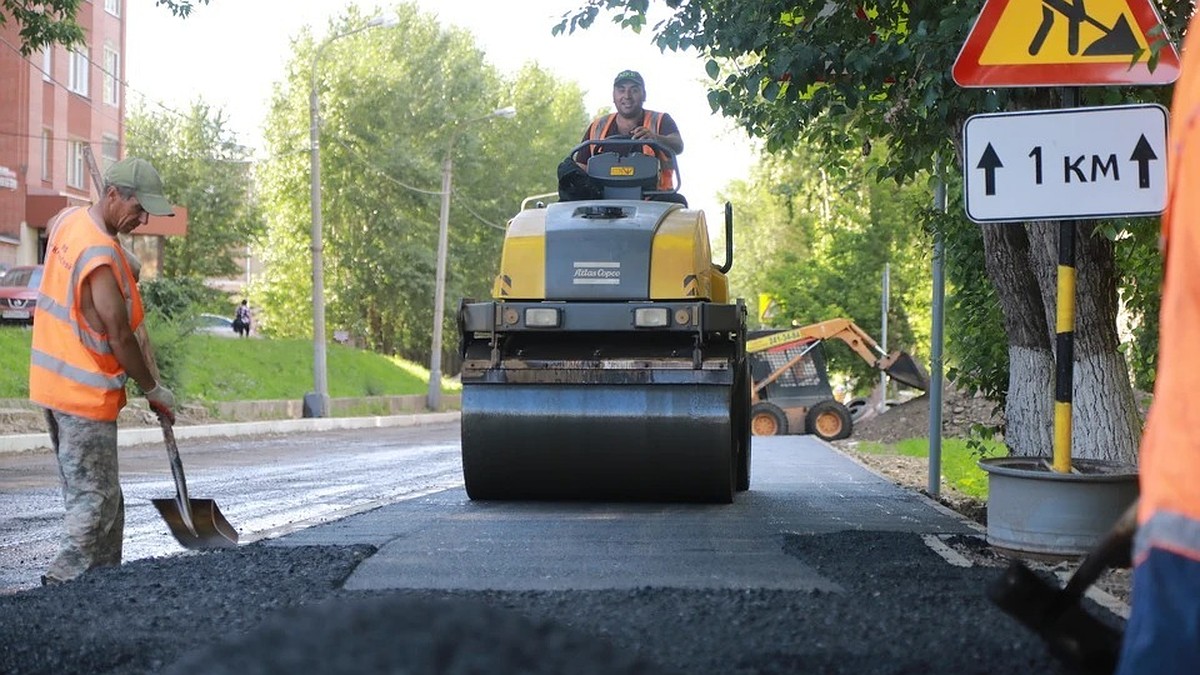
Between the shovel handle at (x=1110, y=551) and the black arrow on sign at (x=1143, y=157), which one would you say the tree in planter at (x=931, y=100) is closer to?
the black arrow on sign at (x=1143, y=157)

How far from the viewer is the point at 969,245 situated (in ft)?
41.2

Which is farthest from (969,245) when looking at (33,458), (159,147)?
(159,147)

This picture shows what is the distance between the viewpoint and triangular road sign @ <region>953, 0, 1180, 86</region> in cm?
698

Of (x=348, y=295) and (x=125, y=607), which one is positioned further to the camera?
(x=348, y=295)

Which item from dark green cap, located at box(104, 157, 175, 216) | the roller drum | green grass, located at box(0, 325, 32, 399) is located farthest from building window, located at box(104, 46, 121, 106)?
dark green cap, located at box(104, 157, 175, 216)

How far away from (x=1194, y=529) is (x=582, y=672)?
2.63ft

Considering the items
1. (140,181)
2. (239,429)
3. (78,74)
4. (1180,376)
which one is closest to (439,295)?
(78,74)

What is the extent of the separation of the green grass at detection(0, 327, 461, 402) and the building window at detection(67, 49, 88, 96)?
8214mm

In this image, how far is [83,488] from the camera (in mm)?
6840

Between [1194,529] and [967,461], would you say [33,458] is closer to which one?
[967,461]

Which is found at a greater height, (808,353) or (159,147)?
(159,147)

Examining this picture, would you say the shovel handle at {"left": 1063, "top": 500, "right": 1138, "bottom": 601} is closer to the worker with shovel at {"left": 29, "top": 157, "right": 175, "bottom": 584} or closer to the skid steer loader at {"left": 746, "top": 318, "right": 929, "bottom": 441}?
the worker with shovel at {"left": 29, "top": 157, "right": 175, "bottom": 584}

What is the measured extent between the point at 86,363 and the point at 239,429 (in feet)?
68.5

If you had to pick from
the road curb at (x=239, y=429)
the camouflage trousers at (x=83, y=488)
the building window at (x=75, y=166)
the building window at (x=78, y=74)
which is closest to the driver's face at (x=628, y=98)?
the camouflage trousers at (x=83, y=488)
